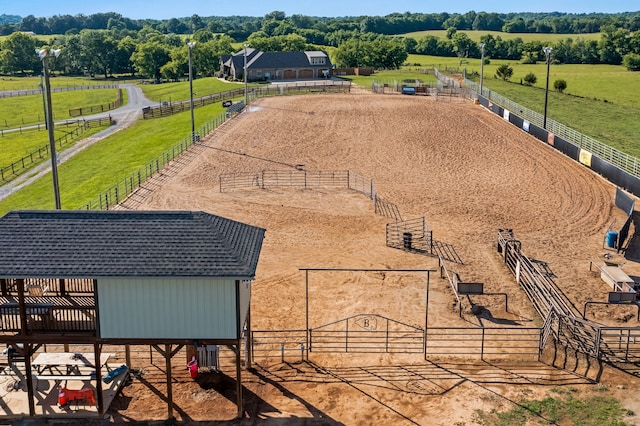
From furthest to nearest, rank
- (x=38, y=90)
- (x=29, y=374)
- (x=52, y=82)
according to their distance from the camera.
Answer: (x=52, y=82) → (x=38, y=90) → (x=29, y=374)

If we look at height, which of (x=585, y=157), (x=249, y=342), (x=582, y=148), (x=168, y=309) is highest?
(x=582, y=148)

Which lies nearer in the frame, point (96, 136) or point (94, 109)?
point (96, 136)

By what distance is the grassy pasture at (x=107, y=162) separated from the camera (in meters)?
45.9

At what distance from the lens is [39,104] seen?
9819 centimetres

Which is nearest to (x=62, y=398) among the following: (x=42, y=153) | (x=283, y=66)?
(x=42, y=153)

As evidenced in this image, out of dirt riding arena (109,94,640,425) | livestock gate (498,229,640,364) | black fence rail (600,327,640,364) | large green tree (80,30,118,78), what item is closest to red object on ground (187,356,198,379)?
dirt riding arena (109,94,640,425)

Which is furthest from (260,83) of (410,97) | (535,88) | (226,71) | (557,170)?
(557,170)

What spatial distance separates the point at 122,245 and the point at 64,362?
4863 millimetres

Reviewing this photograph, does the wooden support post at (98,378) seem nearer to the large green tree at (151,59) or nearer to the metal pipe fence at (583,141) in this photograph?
the metal pipe fence at (583,141)

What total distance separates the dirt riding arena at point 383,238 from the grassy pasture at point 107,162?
244 inches

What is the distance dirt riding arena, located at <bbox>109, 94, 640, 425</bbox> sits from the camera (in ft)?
63.4

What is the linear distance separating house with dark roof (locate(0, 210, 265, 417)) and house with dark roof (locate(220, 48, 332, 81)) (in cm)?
8172

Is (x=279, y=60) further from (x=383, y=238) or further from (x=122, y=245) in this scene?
(x=122, y=245)

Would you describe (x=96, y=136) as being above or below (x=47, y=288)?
above
